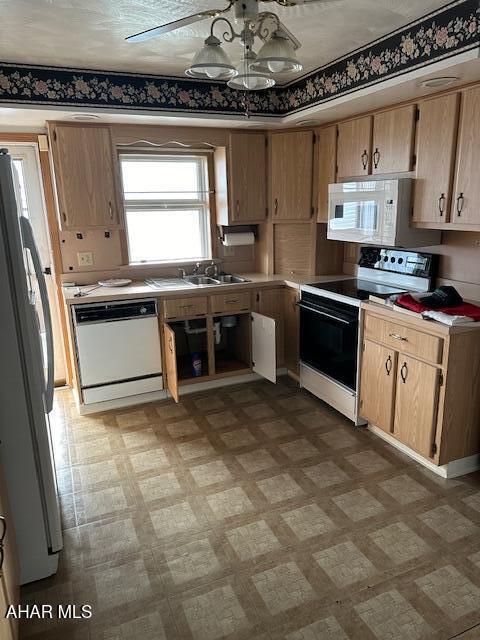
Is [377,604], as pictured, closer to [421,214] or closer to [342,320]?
[342,320]

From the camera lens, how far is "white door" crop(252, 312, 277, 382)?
3.53 m

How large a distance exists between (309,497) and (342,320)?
1236 millimetres

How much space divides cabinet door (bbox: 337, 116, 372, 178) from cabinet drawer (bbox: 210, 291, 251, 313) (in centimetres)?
124

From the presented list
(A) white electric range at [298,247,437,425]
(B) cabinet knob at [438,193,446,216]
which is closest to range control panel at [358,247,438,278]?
(A) white electric range at [298,247,437,425]

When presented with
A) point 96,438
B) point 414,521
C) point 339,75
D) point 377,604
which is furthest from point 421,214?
point 96,438

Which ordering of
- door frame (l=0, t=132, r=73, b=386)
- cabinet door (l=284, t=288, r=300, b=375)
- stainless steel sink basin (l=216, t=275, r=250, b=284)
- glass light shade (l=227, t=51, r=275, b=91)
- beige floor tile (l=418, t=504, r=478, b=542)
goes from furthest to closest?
stainless steel sink basin (l=216, t=275, r=250, b=284), cabinet door (l=284, t=288, r=300, b=375), door frame (l=0, t=132, r=73, b=386), beige floor tile (l=418, t=504, r=478, b=542), glass light shade (l=227, t=51, r=275, b=91)

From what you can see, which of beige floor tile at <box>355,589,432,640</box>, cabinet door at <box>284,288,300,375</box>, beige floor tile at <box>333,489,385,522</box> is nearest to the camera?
beige floor tile at <box>355,589,432,640</box>

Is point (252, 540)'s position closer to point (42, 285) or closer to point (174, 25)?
point (42, 285)

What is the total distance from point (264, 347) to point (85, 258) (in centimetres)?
169

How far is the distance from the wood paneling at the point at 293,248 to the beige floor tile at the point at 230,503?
7.24ft

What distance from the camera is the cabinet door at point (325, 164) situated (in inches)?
140

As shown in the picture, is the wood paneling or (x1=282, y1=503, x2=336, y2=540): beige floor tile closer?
(x1=282, y1=503, x2=336, y2=540): beige floor tile

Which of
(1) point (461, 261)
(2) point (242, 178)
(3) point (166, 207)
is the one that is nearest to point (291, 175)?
(2) point (242, 178)

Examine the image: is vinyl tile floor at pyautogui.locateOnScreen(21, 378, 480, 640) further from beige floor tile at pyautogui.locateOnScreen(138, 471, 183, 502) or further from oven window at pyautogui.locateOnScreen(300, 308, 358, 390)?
oven window at pyautogui.locateOnScreen(300, 308, 358, 390)
